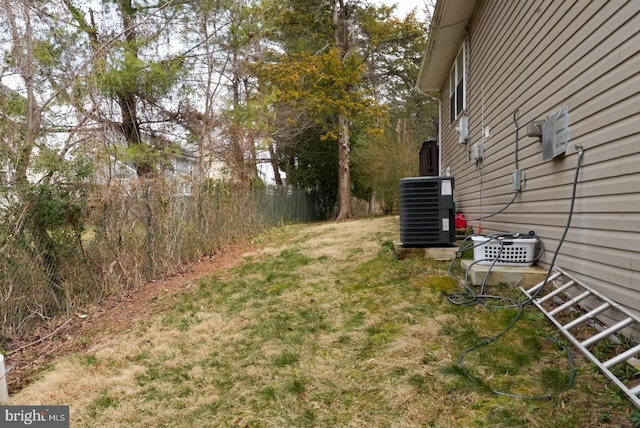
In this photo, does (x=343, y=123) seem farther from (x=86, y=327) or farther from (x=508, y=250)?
(x=86, y=327)

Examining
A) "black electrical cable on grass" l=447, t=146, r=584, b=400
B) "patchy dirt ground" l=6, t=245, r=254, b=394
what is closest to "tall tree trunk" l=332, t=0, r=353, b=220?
"patchy dirt ground" l=6, t=245, r=254, b=394

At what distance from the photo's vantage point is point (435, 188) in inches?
170

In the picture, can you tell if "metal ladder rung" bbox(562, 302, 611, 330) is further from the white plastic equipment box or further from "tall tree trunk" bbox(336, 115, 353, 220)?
"tall tree trunk" bbox(336, 115, 353, 220)

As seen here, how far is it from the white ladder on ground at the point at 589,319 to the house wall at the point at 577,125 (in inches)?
3.5

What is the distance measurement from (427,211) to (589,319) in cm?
220

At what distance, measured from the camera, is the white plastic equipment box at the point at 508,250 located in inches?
129

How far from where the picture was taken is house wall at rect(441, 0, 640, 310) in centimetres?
210

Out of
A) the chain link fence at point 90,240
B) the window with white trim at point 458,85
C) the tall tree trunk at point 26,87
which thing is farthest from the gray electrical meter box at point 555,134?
the tall tree trunk at point 26,87

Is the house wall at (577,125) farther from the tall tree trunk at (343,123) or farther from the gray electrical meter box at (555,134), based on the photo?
the tall tree trunk at (343,123)

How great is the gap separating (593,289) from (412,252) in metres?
2.25

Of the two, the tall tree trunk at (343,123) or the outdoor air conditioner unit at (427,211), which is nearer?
the outdoor air conditioner unit at (427,211)

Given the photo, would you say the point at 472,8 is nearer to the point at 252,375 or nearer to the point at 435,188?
the point at 435,188

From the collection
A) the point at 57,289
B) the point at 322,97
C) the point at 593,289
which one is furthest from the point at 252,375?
the point at 322,97

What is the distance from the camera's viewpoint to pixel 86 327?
3.81m
